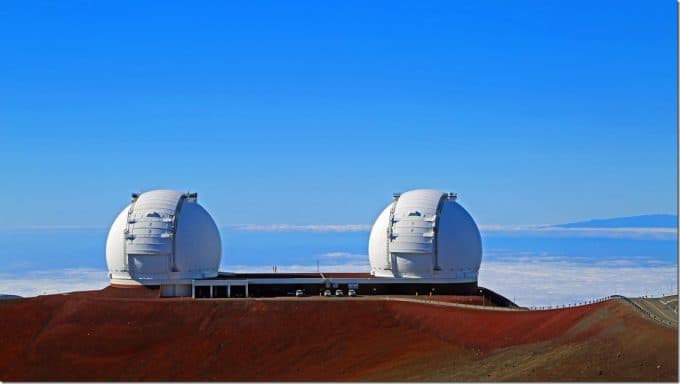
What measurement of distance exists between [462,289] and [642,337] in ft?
73.3

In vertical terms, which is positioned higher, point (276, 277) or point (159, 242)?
point (159, 242)

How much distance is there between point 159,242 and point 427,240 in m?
18.5

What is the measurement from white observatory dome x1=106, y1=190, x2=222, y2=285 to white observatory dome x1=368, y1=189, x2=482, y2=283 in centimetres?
1278

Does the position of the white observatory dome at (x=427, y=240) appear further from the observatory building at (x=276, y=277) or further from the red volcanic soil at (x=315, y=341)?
the red volcanic soil at (x=315, y=341)

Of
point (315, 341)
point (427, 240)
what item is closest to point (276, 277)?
point (427, 240)

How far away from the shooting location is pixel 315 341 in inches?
2074

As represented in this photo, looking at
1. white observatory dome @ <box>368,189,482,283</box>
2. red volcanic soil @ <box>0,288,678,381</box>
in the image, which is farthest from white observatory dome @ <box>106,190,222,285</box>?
white observatory dome @ <box>368,189,482,283</box>

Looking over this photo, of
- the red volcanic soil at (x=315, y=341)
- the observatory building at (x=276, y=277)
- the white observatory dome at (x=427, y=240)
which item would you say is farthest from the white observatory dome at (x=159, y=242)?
the white observatory dome at (x=427, y=240)

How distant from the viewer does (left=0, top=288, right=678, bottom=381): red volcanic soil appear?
4281 cm

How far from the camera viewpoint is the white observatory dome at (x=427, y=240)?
6275cm

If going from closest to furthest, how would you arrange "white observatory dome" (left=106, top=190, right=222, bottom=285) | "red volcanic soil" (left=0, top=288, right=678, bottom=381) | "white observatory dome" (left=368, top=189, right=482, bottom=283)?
"red volcanic soil" (left=0, top=288, right=678, bottom=381) → "white observatory dome" (left=106, top=190, right=222, bottom=285) → "white observatory dome" (left=368, top=189, right=482, bottom=283)

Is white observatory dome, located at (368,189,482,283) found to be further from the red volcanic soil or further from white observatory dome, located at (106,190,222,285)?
white observatory dome, located at (106,190,222,285)

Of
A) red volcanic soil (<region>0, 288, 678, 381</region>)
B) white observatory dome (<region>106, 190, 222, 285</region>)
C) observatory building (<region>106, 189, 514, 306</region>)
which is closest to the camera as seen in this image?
red volcanic soil (<region>0, 288, 678, 381</region>)

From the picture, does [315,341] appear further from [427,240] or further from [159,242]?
[159,242]
